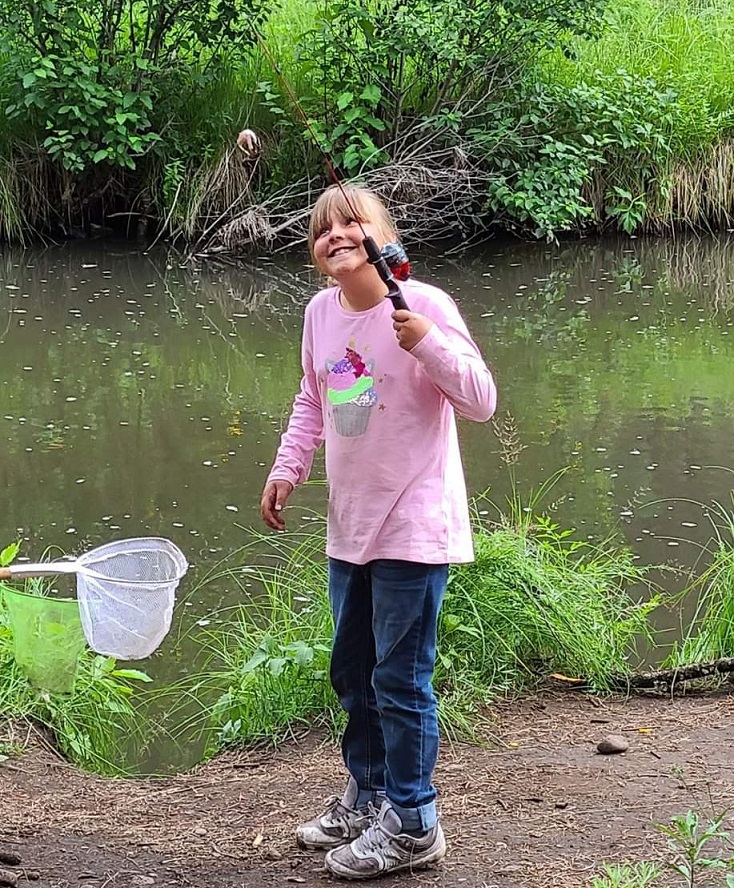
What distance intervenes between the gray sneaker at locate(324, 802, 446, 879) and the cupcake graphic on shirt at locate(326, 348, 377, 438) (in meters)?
0.81

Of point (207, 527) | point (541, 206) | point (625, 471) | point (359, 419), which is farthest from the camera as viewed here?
point (541, 206)

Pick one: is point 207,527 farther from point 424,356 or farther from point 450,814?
point 424,356

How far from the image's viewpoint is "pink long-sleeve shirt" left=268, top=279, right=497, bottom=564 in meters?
2.55

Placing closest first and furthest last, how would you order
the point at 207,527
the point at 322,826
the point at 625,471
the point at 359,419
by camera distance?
the point at 359,419
the point at 322,826
the point at 207,527
the point at 625,471

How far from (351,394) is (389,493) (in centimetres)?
21

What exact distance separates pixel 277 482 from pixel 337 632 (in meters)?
0.35

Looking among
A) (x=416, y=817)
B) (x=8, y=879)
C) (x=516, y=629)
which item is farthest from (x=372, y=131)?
(x=8, y=879)

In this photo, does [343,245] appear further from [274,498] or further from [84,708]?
[84,708]

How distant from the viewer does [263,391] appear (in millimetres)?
7793

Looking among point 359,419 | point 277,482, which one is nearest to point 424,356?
point 359,419

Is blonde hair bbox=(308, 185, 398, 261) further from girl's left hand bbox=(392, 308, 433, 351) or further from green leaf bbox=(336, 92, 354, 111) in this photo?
green leaf bbox=(336, 92, 354, 111)

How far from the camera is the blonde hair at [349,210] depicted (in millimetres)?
2629

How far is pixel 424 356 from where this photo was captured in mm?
2432

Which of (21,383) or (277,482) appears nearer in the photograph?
(277,482)
